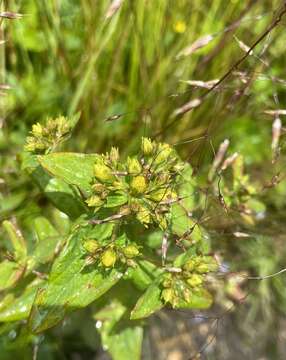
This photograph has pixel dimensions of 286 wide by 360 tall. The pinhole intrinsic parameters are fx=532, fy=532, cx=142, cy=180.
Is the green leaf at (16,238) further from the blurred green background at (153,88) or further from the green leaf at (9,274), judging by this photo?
the blurred green background at (153,88)

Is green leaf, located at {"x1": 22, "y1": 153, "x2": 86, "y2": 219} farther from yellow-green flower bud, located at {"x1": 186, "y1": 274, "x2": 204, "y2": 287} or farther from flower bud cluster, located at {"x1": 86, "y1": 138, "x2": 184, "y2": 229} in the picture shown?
yellow-green flower bud, located at {"x1": 186, "y1": 274, "x2": 204, "y2": 287}

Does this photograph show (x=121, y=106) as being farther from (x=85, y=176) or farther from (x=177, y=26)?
(x=85, y=176)

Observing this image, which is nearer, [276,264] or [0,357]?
[0,357]

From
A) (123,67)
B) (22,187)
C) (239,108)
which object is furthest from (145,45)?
(22,187)

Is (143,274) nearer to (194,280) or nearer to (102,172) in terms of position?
(194,280)

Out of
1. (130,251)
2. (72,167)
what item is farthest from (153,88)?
(130,251)

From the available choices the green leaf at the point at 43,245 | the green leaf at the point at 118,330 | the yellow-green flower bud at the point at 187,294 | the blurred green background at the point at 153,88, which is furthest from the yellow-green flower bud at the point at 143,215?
the blurred green background at the point at 153,88
